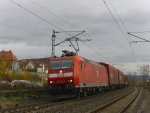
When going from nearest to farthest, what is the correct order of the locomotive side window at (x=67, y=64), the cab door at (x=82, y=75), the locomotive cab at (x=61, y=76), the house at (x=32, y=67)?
1. the locomotive cab at (x=61, y=76)
2. the locomotive side window at (x=67, y=64)
3. the cab door at (x=82, y=75)
4. the house at (x=32, y=67)

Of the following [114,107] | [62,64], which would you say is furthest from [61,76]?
[114,107]

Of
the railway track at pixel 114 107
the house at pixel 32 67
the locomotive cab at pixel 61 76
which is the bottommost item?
the railway track at pixel 114 107

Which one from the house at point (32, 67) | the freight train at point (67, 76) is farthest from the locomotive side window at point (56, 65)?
the house at point (32, 67)

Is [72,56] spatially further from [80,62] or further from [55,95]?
[55,95]

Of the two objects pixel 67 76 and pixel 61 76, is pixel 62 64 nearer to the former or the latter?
pixel 61 76

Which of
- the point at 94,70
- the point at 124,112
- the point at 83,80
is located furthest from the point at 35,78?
the point at 124,112

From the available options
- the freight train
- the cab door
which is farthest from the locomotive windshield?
the cab door

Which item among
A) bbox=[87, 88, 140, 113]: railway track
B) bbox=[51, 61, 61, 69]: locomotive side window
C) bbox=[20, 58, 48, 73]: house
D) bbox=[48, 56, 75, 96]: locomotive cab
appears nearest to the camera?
bbox=[87, 88, 140, 113]: railway track

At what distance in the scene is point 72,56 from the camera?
28.6 metres

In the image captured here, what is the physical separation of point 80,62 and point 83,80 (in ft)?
5.60

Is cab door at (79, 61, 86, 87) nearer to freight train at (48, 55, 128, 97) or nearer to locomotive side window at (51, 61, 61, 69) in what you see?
freight train at (48, 55, 128, 97)

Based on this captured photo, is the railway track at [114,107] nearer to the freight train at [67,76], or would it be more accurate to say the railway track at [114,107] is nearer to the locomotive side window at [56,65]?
the freight train at [67,76]

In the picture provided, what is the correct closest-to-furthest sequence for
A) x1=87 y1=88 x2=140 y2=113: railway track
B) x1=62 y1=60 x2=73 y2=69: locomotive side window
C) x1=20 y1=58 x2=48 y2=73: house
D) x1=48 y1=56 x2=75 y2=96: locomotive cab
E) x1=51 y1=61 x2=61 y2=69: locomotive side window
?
x1=87 y1=88 x2=140 y2=113: railway track, x1=48 y1=56 x2=75 y2=96: locomotive cab, x1=62 y1=60 x2=73 y2=69: locomotive side window, x1=51 y1=61 x2=61 y2=69: locomotive side window, x1=20 y1=58 x2=48 y2=73: house

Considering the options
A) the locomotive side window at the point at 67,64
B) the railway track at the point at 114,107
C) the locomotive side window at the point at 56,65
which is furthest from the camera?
the locomotive side window at the point at 56,65
